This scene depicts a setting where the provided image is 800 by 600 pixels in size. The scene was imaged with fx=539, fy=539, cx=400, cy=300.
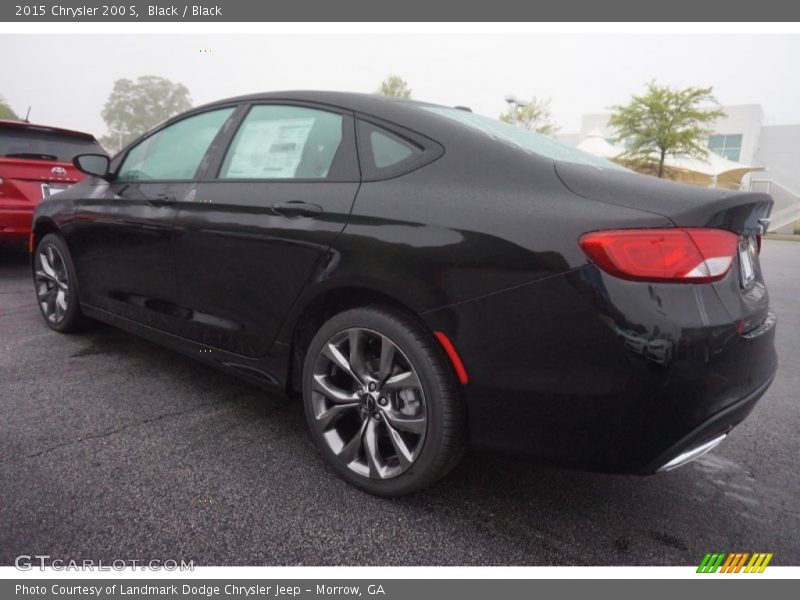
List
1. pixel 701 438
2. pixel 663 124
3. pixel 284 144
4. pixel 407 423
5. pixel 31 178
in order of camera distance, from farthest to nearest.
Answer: pixel 663 124, pixel 31 178, pixel 284 144, pixel 407 423, pixel 701 438

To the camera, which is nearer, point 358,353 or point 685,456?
point 685,456

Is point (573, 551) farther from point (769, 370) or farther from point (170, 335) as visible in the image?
point (170, 335)

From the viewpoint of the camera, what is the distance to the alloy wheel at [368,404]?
1.88m

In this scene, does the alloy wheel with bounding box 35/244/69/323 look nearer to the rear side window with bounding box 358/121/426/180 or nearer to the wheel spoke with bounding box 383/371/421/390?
the rear side window with bounding box 358/121/426/180

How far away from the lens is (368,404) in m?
1.99

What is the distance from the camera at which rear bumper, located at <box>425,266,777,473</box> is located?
146 centimetres

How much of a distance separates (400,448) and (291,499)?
0.45m

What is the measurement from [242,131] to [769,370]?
2371mm

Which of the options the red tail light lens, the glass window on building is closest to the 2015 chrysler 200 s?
the red tail light lens

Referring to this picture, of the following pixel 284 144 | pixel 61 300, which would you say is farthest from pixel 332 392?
pixel 61 300

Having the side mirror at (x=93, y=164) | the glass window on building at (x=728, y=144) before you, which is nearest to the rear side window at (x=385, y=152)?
the side mirror at (x=93, y=164)

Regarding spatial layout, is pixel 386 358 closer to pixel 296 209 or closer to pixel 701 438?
pixel 296 209

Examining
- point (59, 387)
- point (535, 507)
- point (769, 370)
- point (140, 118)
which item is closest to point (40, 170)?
point (59, 387)

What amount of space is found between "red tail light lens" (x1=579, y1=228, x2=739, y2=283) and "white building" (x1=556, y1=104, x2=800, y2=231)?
4118 centimetres
